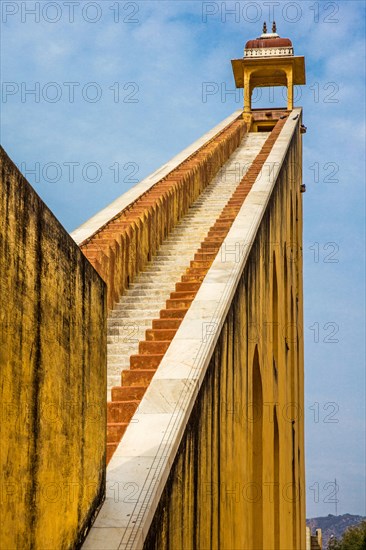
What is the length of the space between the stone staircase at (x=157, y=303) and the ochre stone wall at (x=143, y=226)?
96mm

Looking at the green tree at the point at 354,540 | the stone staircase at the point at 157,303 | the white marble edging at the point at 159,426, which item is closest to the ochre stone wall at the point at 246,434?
the white marble edging at the point at 159,426

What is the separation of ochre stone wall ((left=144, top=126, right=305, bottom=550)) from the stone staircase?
397mm

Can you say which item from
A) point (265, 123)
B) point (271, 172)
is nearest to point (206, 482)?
point (271, 172)

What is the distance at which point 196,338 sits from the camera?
5.19 m

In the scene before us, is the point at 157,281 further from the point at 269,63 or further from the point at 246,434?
the point at 269,63

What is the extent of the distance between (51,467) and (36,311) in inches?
21.5

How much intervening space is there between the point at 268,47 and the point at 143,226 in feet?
38.6

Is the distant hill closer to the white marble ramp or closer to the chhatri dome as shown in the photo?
the chhatri dome

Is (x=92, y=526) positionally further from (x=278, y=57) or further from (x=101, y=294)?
(x=278, y=57)

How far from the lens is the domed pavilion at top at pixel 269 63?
62.4ft

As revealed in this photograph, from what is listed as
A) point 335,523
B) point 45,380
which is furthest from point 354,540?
point 335,523

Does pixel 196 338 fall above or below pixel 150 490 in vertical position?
above

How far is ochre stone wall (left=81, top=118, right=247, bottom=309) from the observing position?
730 centimetres

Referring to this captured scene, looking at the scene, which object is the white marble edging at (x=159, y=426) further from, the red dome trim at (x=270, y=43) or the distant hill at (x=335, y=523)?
the distant hill at (x=335, y=523)
